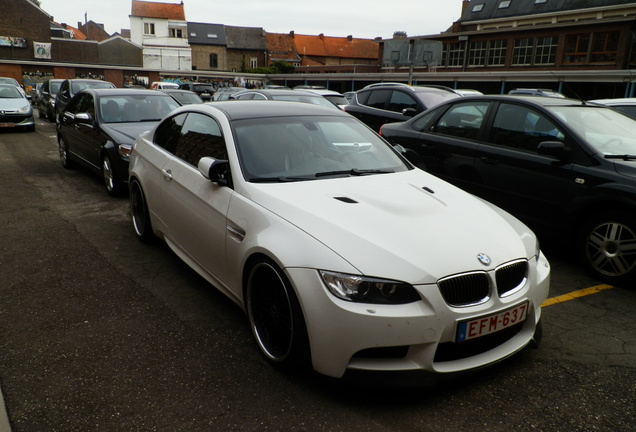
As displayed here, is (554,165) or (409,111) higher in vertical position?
(409,111)

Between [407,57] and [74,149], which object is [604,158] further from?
[407,57]

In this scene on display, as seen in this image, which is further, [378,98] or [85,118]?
[378,98]

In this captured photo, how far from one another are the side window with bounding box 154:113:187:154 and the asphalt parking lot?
3.82 feet

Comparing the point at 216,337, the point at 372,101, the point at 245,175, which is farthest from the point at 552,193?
the point at 372,101

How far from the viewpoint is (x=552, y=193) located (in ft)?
16.9

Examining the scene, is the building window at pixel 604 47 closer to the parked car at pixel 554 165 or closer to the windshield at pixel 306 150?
the parked car at pixel 554 165

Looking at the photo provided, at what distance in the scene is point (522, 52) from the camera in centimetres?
4688

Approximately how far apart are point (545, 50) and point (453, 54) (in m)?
10.7

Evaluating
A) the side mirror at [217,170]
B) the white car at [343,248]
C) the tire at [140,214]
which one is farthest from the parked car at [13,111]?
the side mirror at [217,170]

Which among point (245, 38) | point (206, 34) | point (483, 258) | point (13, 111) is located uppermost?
point (206, 34)

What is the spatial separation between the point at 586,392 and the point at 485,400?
652 mm

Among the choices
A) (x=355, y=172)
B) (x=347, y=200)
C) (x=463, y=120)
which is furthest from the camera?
(x=463, y=120)

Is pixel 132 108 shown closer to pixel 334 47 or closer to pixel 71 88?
pixel 71 88

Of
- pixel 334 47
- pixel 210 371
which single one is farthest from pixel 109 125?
pixel 334 47
